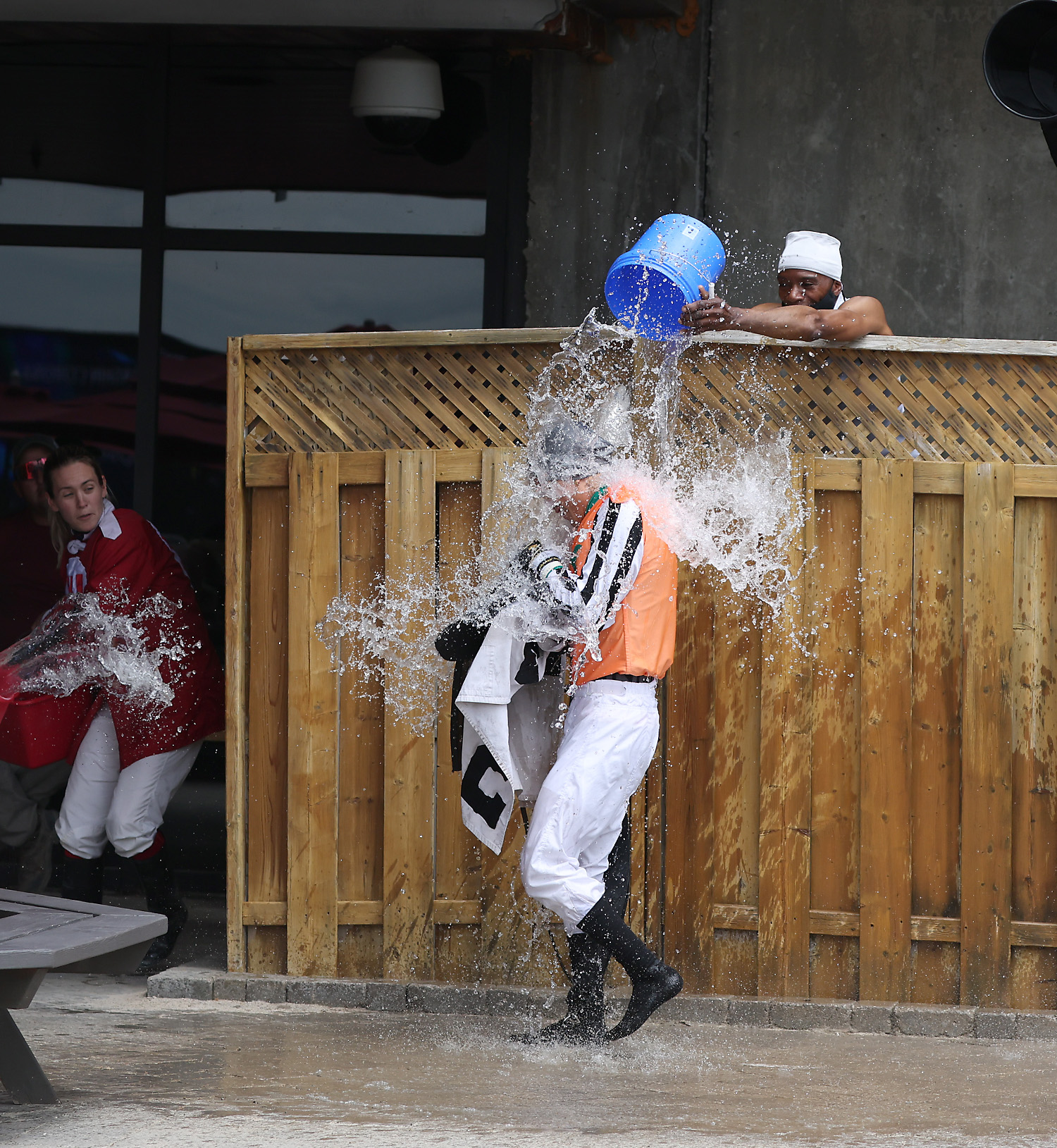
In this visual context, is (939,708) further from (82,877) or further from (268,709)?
(82,877)

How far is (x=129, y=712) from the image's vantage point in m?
5.88

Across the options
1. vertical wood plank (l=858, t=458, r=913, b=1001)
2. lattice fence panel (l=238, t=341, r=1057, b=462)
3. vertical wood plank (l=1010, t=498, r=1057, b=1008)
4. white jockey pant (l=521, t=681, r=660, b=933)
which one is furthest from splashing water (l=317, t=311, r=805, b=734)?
vertical wood plank (l=1010, t=498, r=1057, b=1008)

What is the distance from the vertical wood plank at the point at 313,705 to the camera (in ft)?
18.0

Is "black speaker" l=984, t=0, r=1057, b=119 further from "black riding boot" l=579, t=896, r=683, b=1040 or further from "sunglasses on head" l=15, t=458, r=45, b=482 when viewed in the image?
"sunglasses on head" l=15, t=458, r=45, b=482

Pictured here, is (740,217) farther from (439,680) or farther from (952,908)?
(952,908)

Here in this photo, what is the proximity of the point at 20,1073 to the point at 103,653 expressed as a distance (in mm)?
2060

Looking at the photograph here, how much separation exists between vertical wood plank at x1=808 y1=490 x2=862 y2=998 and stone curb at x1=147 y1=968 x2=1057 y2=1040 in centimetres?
Answer: 18

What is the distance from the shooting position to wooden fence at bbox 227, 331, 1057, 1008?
5.25 metres

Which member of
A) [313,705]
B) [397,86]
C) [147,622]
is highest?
[397,86]

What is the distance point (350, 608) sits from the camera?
5.48m

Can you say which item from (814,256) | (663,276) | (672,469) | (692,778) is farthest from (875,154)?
(692,778)

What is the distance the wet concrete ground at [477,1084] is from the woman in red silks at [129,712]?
2.02ft

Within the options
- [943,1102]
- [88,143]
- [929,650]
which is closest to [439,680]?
[929,650]

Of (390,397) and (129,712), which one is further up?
(390,397)
